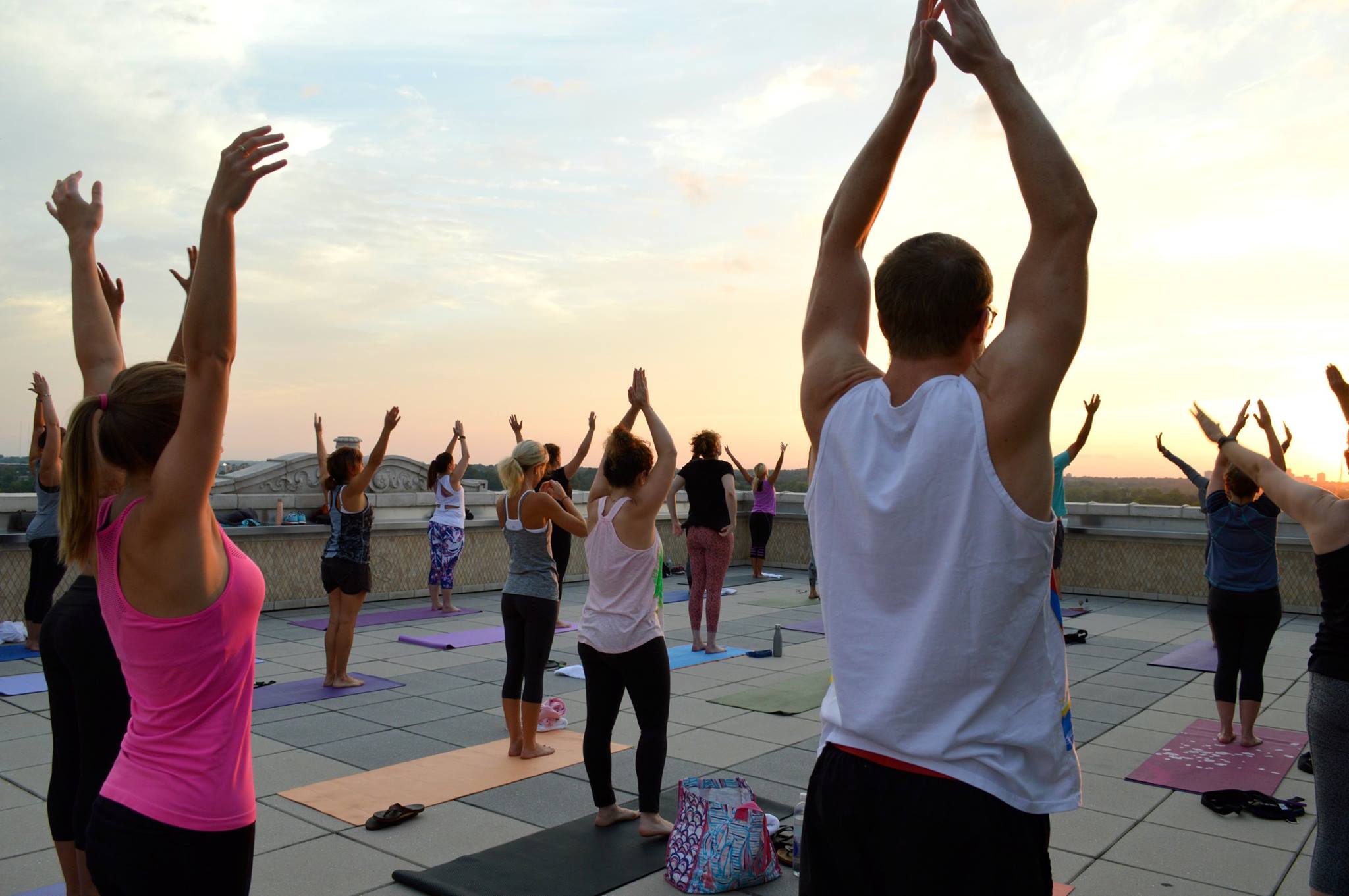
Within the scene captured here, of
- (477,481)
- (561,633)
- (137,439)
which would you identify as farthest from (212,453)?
(477,481)

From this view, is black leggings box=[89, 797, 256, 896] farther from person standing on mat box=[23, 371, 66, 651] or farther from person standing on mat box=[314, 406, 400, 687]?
person standing on mat box=[23, 371, 66, 651]

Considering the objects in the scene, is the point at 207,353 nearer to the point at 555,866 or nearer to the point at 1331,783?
the point at 555,866

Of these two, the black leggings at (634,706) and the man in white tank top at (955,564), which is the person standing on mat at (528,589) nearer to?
the black leggings at (634,706)

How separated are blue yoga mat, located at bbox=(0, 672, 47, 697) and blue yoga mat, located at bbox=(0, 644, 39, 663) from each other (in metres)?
0.82

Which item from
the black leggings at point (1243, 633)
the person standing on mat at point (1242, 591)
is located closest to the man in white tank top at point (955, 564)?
the person standing on mat at point (1242, 591)

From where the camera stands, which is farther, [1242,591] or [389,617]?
[389,617]

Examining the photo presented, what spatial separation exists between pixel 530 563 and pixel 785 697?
9.24 ft

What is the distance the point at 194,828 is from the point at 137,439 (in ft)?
2.75

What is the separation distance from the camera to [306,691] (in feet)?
25.6

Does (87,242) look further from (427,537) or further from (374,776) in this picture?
(427,537)

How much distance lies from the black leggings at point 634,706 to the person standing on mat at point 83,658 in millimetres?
2105

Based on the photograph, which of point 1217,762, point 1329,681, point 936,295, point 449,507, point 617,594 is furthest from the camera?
point 449,507

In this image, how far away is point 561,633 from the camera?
10.8 metres

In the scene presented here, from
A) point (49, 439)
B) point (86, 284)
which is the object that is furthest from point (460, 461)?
point (86, 284)
